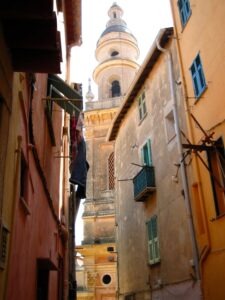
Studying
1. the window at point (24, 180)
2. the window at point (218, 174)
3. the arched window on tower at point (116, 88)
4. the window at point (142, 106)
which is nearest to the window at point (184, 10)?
the window at point (142, 106)

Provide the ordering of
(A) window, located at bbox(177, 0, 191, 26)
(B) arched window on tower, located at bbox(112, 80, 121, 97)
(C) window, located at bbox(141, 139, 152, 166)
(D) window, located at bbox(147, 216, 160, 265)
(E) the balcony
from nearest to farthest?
(A) window, located at bbox(177, 0, 191, 26) → (D) window, located at bbox(147, 216, 160, 265) → (E) the balcony → (C) window, located at bbox(141, 139, 152, 166) → (B) arched window on tower, located at bbox(112, 80, 121, 97)

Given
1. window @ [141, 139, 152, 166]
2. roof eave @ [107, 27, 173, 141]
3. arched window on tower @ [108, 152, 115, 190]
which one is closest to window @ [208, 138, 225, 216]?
window @ [141, 139, 152, 166]

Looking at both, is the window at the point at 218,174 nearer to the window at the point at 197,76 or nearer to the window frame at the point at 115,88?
the window at the point at 197,76

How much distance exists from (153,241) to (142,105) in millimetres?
6039

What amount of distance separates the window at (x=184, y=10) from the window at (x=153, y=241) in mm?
7153

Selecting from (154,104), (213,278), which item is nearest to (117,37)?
(154,104)

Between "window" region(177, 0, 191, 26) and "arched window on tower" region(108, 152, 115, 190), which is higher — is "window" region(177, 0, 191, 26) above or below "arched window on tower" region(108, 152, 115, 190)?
below

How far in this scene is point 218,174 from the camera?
9.95 m

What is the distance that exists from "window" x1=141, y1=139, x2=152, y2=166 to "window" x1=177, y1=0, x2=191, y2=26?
199 inches

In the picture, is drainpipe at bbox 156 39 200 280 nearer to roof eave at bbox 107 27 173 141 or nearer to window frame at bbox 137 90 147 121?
roof eave at bbox 107 27 173 141

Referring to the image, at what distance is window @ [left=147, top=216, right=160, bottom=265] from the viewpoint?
14109 millimetres

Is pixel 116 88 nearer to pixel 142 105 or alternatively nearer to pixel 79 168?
pixel 142 105

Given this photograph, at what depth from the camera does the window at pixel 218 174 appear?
9.53 m

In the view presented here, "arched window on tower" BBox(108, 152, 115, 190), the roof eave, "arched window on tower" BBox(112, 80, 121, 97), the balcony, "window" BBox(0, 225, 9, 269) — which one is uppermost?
"arched window on tower" BBox(112, 80, 121, 97)
